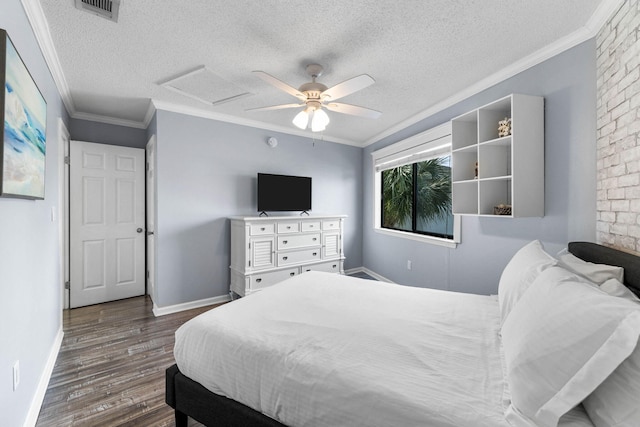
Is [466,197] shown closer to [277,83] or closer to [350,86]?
[350,86]

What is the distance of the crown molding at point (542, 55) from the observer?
1.67 meters

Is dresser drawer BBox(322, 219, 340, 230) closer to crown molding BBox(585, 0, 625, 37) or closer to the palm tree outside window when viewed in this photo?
the palm tree outside window

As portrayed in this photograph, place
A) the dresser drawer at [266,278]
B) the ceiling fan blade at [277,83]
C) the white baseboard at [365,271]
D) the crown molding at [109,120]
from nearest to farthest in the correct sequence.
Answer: the ceiling fan blade at [277,83] < the dresser drawer at [266,278] < the crown molding at [109,120] < the white baseboard at [365,271]

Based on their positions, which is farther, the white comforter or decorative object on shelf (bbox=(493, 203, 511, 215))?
decorative object on shelf (bbox=(493, 203, 511, 215))

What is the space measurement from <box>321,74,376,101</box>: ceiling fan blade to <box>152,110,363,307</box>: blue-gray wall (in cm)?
193

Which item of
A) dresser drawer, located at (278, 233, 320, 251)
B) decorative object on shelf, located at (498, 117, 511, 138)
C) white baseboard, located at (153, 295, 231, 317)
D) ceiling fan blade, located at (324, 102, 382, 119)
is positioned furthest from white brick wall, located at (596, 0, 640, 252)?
white baseboard, located at (153, 295, 231, 317)

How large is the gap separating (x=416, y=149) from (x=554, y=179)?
1.70 m

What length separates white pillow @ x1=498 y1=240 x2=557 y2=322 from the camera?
4.54ft

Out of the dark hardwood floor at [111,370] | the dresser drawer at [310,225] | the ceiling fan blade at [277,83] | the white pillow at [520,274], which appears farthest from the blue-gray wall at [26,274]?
the dresser drawer at [310,225]

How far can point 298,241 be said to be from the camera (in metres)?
3.71

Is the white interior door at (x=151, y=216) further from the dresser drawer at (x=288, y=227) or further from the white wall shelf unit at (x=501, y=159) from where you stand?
the white wall shelf unit at (x=501, y=159)

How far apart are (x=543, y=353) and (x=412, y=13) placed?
1869 mm

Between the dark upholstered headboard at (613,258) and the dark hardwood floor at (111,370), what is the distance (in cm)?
238

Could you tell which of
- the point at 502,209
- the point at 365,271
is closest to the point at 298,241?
the point at 365,271
